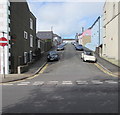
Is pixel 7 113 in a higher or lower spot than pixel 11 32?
lower

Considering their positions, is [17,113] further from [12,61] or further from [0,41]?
[12,61]

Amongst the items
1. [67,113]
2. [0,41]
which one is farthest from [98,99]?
[0,41]

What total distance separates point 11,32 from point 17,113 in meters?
14.6

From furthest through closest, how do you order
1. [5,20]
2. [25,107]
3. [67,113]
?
[5,20] < [25,107] < [67,113]

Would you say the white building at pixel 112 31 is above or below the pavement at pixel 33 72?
above

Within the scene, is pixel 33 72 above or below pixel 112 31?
below

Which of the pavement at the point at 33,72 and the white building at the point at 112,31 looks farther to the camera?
the white building at the point at 112,31

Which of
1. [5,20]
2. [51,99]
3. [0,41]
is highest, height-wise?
[5,20]

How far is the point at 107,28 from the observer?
1375 inches

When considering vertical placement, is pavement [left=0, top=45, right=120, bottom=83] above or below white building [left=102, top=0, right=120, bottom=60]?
below

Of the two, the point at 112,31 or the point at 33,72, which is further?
the point at 112,31

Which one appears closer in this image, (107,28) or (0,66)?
(0,66)

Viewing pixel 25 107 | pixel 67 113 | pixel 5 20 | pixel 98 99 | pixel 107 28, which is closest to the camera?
pixel 67 113

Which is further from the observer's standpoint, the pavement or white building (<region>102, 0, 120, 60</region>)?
white building (<region>102, 0, 120, 60</region>)
